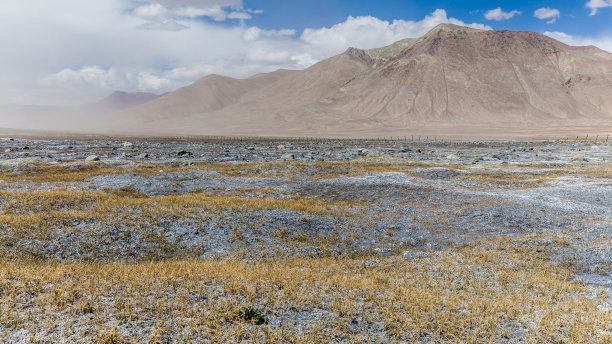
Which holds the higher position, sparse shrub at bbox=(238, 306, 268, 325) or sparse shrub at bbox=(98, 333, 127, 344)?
sparse shrub at bbox=(98, 333, 127, 344)

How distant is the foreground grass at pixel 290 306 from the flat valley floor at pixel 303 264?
0.05m

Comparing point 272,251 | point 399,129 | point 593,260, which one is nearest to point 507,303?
point 593,260

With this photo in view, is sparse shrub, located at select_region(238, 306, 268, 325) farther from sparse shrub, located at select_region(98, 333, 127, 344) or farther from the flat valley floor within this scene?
sparse shrub, located at select_region(98, 333, 127, 344)

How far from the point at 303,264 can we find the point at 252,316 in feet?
19.5

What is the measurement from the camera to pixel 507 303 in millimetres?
10977

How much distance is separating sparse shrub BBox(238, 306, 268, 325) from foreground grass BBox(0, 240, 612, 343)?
0.12m

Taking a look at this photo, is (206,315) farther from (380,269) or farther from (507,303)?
(507,303)

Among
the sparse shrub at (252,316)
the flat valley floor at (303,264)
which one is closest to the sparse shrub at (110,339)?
the flat valley floor at (303,264)

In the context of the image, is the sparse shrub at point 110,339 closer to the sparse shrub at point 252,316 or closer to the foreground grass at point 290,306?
the foreground grass at point 290,306

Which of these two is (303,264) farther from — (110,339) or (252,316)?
(110,339)

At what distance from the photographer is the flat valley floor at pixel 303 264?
360 inches

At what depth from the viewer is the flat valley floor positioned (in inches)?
360

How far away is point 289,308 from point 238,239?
8.87 m

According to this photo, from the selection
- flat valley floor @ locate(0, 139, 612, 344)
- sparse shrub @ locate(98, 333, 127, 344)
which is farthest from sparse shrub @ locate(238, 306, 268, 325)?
sparse shrub @ locate(98, 333, 127, 344)
